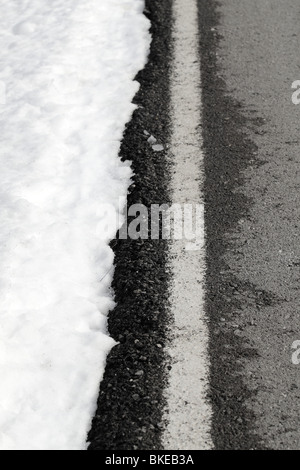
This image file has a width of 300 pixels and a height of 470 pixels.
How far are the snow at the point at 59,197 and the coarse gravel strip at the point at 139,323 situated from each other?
53 mm

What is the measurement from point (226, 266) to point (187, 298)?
0.83ft

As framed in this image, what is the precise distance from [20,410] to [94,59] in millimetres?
2776

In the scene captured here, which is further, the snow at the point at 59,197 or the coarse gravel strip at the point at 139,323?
the snow at the point at 59,197

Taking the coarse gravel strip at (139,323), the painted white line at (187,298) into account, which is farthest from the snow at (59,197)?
the painted white line at (187,298)

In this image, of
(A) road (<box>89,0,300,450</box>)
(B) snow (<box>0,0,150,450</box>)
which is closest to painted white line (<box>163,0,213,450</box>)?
(A) road (<box>89,0,300,450</box>)

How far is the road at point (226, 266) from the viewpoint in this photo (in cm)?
261

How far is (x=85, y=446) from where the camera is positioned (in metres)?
2.55

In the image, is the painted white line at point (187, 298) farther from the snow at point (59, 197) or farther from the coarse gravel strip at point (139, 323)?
the snow at point (59, 197)

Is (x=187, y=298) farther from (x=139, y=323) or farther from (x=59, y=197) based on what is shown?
(x=59, y=197)

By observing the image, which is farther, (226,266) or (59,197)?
(59,197)

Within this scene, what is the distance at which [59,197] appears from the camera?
3.74m

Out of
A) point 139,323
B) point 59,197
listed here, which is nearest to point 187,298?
point 139,323

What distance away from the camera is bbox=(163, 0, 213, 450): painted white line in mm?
2596

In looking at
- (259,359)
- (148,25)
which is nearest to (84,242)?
(259,359)
